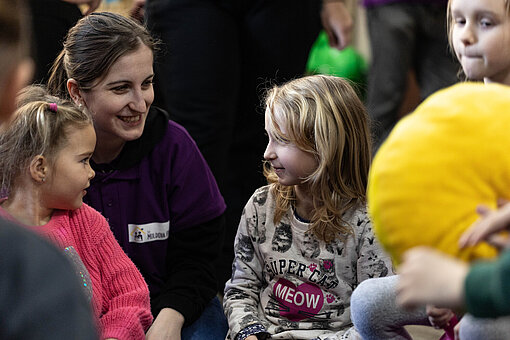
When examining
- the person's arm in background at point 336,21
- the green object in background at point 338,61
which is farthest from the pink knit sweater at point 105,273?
the green object in background at point 338,61

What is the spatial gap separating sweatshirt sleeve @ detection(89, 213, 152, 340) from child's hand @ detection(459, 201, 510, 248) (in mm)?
725

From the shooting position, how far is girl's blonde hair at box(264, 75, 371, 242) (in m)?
1.46

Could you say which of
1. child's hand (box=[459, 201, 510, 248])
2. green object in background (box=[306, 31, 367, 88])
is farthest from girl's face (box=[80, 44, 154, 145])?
green object in background (box=[306, 31, 367, 88])

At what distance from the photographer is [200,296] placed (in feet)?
5.14

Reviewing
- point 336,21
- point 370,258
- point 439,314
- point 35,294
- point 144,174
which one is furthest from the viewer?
point 336,21

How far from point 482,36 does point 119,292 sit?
85 cm

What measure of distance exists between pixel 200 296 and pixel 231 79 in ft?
2.34

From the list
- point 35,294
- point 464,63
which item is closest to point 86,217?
point 35,294

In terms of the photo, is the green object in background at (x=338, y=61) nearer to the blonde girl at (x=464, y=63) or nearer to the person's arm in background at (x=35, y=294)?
the blonde girl at (x=464, y=63)

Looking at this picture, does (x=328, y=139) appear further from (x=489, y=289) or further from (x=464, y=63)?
(x=489, y=289)

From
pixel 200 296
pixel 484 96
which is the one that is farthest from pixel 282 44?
pixel 484 96

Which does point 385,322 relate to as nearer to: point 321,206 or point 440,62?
point 321,206

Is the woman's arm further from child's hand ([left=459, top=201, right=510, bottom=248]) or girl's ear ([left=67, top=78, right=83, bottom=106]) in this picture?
child's hand ([left=459, top=201, right=510, bottom=248])

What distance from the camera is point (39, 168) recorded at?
132cm
